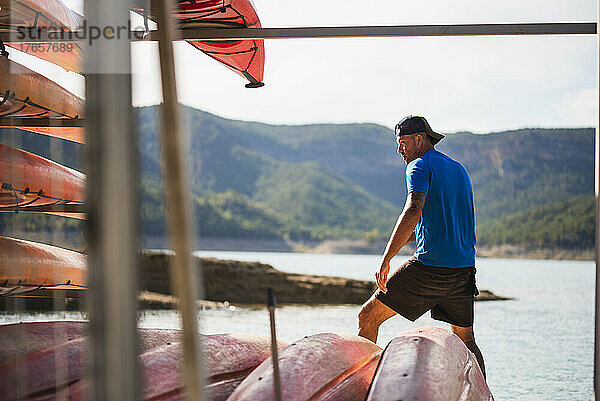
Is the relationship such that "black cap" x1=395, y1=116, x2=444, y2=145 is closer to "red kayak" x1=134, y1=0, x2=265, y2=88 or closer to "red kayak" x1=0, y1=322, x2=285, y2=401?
"red kayak" x1=134, y1=0, x2=265, y2=88

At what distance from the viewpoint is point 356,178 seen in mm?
20406

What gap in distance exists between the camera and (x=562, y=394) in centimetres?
271

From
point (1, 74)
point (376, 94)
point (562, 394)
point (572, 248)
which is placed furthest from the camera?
point (376, 94)

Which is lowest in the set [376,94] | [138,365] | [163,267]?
[138,365]

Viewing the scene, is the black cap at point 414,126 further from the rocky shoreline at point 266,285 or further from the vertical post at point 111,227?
the rocky shoreline at point 266,285

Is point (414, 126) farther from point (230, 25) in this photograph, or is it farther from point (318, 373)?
point (318, 373)

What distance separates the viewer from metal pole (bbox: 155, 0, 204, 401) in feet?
2.16

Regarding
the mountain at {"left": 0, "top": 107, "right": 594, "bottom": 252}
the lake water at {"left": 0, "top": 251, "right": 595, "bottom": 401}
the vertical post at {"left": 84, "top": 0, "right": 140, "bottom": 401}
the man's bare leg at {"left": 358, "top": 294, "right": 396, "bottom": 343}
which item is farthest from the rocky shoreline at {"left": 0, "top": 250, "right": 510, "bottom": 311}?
the vertical post at {"left": 84, "top": 0, "right": 140, "bottom": 401}

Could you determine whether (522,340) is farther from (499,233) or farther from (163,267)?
(499,233)

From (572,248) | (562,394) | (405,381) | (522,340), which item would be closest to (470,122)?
(572,248)

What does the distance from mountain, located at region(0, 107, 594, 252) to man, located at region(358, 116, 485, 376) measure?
36.3ft

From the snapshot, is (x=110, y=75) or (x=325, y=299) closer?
(x=110, y=75)

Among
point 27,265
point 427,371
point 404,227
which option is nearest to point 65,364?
point 27,265

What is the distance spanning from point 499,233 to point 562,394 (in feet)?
46.4
